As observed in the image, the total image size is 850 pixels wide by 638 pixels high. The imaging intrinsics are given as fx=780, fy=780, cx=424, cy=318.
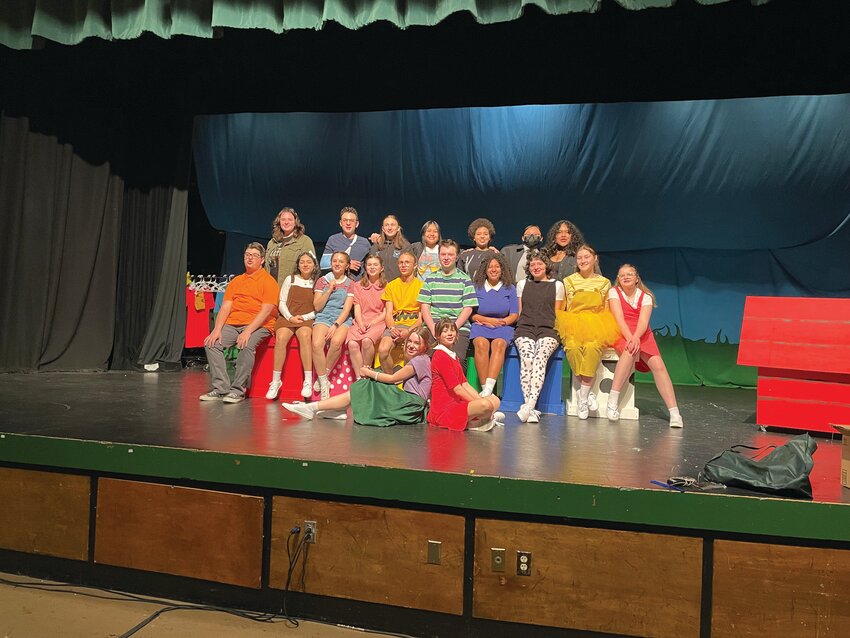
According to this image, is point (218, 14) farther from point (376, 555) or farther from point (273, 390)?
point (376, 555)

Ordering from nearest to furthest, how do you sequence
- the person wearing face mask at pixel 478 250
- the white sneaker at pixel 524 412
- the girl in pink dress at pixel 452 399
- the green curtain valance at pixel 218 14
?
the girl in pink dress at pixel 452 399
the green curtain valance at pixel 218 14
the white sneaker at pixel 524 412
the person wearing face mask at pixel 478 250

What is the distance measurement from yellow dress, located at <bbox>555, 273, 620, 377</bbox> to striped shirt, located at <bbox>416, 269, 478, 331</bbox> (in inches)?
23.8

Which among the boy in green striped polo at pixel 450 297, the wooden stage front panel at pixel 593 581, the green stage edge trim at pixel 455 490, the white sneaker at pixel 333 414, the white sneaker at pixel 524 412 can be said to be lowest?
the wooden stage front panel at pixel 593 581

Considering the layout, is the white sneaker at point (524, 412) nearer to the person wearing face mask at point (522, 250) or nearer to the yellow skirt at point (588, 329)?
the yellow skirt at point (588, 329)

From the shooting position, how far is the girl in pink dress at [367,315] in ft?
16.6

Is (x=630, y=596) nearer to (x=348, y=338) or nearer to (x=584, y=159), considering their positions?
(x=348, y=338)

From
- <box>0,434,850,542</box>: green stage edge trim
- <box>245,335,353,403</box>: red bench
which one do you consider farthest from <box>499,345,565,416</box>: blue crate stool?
<box>0,434,850,542</box>: green stage edge trim

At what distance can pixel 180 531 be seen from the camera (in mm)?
3113

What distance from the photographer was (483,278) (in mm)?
5285

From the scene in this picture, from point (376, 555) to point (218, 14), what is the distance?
136 inches

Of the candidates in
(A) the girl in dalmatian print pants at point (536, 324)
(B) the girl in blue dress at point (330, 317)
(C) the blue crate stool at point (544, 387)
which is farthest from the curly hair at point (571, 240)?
(B) the girl in blue dress at point (330, 317)

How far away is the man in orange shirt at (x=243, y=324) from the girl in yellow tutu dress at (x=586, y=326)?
6.32 feet

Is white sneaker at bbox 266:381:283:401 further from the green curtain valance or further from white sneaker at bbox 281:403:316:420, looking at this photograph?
the green curtain valance

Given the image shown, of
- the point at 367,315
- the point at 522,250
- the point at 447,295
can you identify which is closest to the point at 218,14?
the point at 367,315
